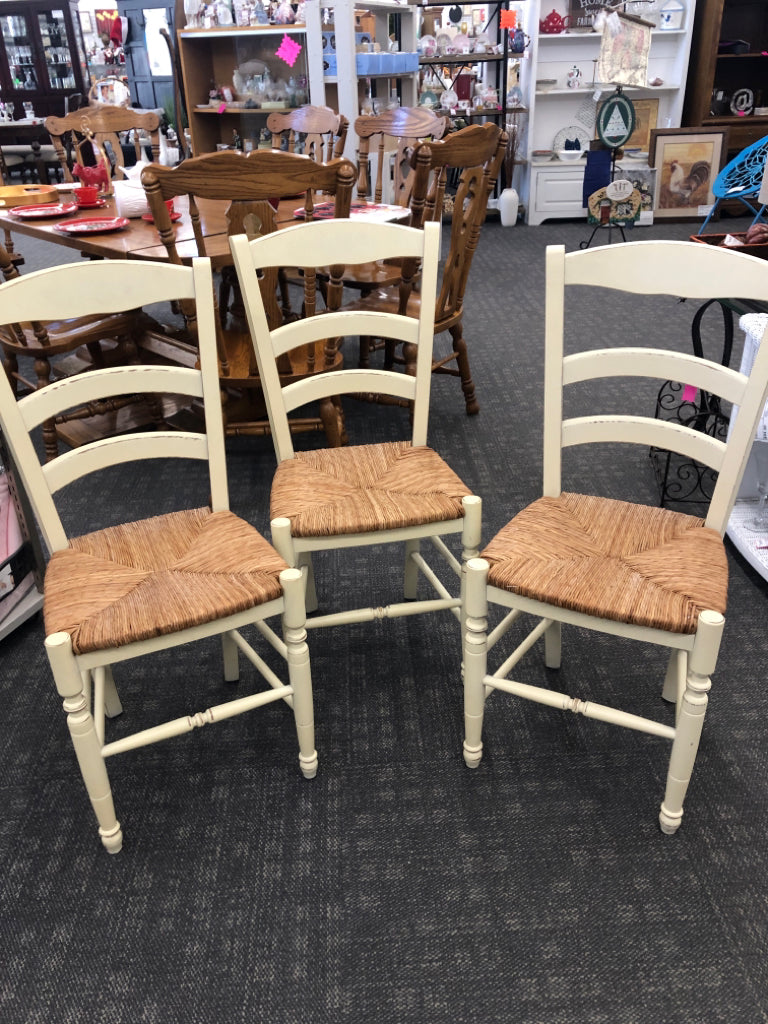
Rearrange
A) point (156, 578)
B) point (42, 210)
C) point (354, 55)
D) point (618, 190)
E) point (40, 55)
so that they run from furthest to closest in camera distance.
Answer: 1. point (40, 55)
2. point (618, 190)
3. point (354, 55)
4. point (42, 210)
5. point (156, 578)

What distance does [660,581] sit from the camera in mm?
1334

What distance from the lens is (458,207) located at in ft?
8.07

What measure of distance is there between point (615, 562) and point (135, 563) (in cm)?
87

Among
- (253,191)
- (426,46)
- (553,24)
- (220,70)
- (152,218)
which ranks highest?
(553,24)

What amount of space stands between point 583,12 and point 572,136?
2.65ft

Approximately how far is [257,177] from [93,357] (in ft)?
4.63

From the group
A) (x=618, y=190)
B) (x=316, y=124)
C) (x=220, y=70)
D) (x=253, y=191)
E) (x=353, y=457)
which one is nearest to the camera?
(x=353, y=457)

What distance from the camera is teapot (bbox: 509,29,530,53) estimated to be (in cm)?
579

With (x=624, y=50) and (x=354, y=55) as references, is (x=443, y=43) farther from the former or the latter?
(x=354, y=55)

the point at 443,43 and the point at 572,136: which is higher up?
the point at 443,43

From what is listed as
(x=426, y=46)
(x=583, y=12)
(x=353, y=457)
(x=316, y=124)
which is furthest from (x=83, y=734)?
A: (x=583, y=12)

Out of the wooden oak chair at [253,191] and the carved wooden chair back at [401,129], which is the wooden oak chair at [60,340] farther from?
the carved wooden chair back at [401,129]

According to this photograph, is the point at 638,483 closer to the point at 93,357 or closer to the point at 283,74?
the point at 93,357

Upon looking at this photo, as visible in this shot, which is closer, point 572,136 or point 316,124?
point 316,124
